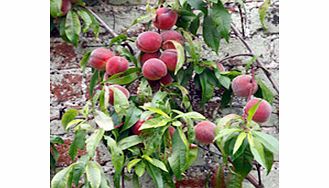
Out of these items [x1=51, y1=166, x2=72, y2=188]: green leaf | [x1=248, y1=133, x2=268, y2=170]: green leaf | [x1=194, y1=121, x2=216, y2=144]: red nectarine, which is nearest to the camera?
[x1=248, y1=133, x2=268, y2=170]: green leaf

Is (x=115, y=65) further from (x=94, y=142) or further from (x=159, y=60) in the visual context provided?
(x=94, y=142)

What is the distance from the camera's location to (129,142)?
104 cm

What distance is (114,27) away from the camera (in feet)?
4.40

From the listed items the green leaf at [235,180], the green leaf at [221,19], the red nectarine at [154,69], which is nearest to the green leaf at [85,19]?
the red nectarine at [154,69]

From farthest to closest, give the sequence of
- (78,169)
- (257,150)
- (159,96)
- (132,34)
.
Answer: (132,34) → (159,96) → (78,169) → (257,150)

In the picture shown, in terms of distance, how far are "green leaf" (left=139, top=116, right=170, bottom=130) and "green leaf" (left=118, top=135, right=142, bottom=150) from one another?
87mm

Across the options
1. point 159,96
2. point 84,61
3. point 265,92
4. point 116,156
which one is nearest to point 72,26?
point 84,61

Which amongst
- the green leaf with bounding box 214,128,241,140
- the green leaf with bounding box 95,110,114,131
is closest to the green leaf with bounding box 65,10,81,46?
the green leaf with bounding box 95,110,114,131

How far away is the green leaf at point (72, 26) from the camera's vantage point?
1.25 meters

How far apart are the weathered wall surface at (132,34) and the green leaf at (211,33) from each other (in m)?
0.14

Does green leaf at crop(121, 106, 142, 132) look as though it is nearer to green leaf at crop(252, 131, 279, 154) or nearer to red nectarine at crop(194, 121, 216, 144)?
red nectarine at crop(194, 121, 216, 144)

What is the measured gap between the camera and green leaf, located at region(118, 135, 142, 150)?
1031 mm

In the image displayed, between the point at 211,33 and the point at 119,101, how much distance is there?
0.31 m
